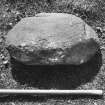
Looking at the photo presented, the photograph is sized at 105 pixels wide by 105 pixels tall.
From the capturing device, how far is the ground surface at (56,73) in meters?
4.23

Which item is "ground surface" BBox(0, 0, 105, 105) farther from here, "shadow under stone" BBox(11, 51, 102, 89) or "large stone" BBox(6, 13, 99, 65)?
"large stone" BBox(6, 13, 99, 65)

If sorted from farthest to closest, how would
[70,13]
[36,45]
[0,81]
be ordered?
1. [70,13]
2. [0,81]
3. [36,45]

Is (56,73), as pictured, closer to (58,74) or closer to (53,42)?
(58,74)

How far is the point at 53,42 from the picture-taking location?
4105 millimetres

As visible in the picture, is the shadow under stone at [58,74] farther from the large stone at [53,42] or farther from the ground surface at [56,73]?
the large stone at [53,42]

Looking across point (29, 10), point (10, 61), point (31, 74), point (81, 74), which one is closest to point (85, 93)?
point (81, 74)

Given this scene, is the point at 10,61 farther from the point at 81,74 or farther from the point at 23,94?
the point at 81,74

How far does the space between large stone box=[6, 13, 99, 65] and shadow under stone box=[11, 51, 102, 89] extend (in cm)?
20

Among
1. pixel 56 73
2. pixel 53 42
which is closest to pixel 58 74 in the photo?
pixel 56 73

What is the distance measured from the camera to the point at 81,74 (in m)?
4.36

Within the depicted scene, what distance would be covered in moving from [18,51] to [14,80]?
464 mm

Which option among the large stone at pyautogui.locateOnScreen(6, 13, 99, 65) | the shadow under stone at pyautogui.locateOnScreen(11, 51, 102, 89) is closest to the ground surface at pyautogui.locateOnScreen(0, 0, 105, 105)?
the shadow under stone at pyautogui.locateOnScreen(11, 51, 102, 89)

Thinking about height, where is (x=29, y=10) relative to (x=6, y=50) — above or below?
above

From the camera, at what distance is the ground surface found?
4.23 metres
